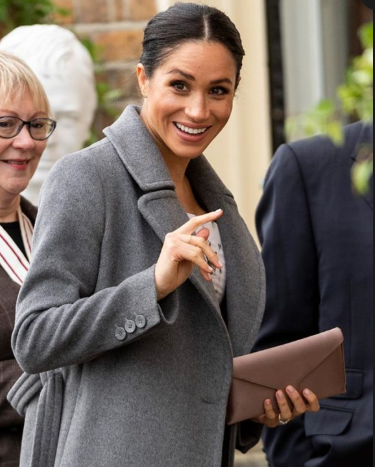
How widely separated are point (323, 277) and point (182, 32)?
0.93m

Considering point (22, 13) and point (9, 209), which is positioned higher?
point (9, 209)

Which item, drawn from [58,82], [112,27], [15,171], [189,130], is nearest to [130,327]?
[189,130]

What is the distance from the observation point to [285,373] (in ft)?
9.08

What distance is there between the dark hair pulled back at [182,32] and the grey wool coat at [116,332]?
14 cm

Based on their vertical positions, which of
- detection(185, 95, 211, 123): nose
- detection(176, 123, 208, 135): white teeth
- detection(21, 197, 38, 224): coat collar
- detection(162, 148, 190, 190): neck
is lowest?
detection(21, 197, 38, 224): coat collar

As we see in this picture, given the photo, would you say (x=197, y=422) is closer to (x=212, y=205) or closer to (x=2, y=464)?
(x=212, y=205)

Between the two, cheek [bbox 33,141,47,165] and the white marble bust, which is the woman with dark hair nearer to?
cheek [bbox 33,141,47,165]

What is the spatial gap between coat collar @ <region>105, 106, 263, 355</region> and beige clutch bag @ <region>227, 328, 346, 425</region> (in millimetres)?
97

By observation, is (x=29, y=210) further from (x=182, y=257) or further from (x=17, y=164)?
(x=182, y=257)

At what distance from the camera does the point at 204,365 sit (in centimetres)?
270

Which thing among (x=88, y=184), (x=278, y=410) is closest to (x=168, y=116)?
(x=88, y=184)

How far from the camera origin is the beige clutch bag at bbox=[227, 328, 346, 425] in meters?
2.73

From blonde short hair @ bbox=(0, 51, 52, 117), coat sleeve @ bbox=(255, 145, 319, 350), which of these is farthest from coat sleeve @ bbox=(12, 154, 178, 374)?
coat sleeve @ bbox=(255, 145, 319, 350)

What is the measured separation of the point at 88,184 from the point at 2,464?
0.94 meters
